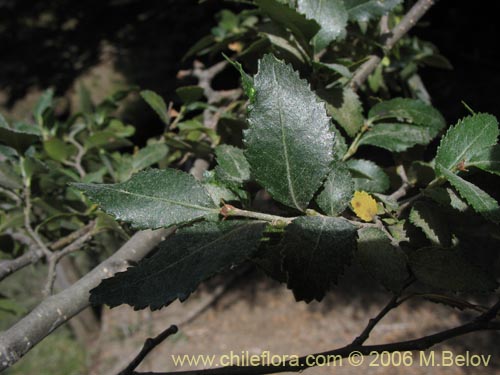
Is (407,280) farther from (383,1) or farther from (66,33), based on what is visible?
(66,33)

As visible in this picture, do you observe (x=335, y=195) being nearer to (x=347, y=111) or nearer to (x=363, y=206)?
(x=363, y=206)

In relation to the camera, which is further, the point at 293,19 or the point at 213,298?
the point at 213,298

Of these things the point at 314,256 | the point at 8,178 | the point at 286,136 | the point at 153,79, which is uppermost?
the point at 286,136

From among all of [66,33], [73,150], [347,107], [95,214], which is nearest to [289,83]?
[347,107]

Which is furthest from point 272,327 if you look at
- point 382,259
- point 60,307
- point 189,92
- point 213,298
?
point 382,259

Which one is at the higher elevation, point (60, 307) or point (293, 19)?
point (293, 19)

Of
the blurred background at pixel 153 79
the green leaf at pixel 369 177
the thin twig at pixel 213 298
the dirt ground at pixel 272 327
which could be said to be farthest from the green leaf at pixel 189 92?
the thin twig at pixel 213 298

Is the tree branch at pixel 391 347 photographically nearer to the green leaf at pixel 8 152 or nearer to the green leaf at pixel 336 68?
the green leaf at pixel 336 68
